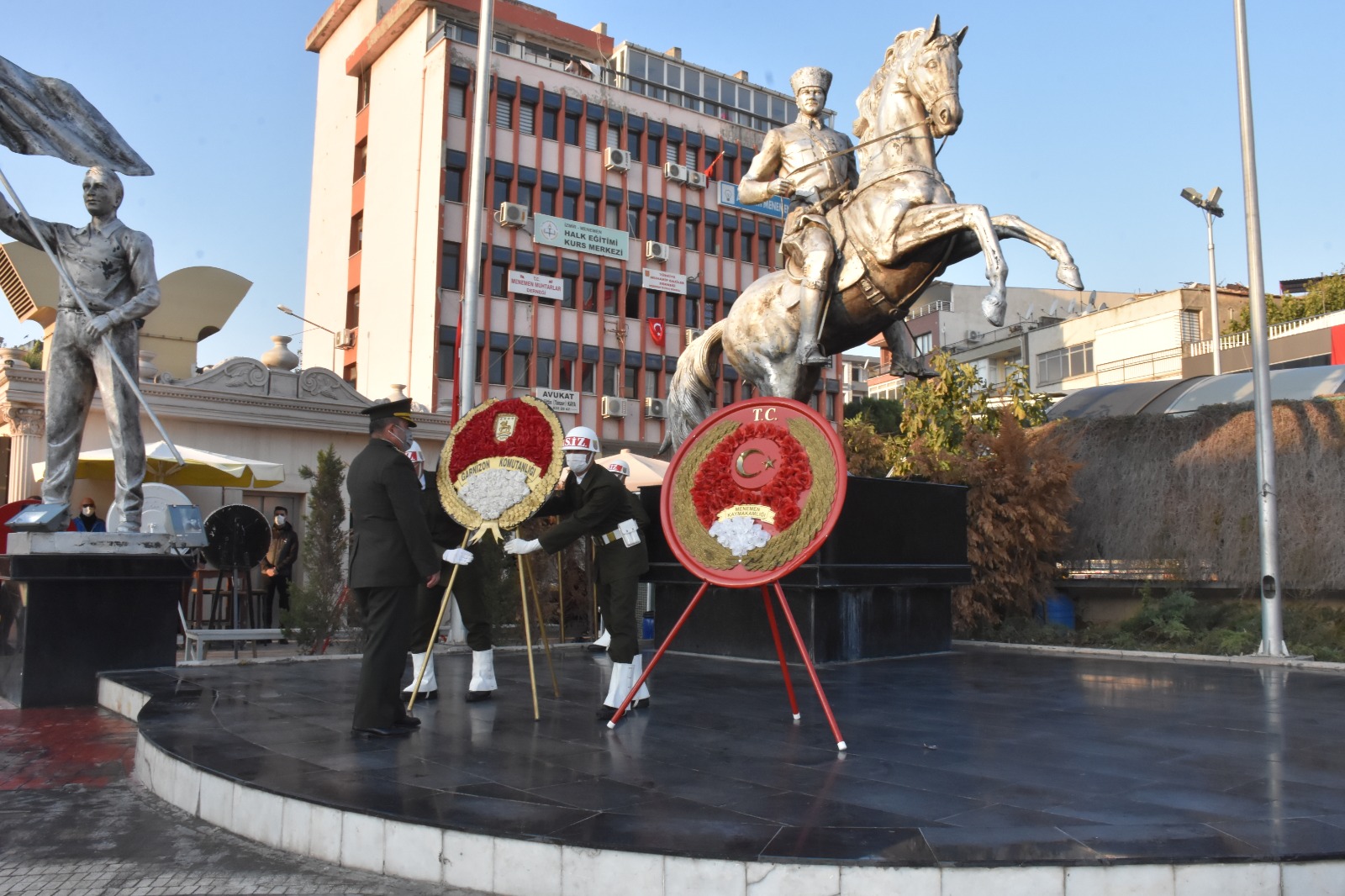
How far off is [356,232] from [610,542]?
127ft

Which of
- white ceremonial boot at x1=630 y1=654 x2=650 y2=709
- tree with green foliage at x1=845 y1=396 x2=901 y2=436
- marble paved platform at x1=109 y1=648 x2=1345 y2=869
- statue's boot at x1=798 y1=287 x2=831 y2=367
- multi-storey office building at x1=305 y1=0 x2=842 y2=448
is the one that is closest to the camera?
marble paved platform at x1=109 y1=648 x2=1345 y2=869

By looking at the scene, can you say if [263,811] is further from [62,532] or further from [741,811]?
[62,532]

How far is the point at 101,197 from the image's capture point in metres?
8.70

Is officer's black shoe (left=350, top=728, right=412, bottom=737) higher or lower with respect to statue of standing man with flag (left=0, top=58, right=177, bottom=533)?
lower

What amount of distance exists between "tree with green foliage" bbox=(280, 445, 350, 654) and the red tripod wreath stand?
20.0 feet

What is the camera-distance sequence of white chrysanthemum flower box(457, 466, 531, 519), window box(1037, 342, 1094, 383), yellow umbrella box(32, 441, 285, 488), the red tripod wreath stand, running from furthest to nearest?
window box(1037, 342, 1094, 383) < yellow umbrella box(32, 441, 285, 488) < white chrysanthemum flower box(457, 466, 531, 519) < the red tripod wreath stand

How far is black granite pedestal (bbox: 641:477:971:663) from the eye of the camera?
9.39 m

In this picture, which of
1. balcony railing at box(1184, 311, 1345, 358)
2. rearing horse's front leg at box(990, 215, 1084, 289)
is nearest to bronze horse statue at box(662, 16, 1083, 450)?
rearing horse's front leg at box(990, 215, 1084, 289)

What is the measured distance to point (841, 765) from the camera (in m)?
5.01

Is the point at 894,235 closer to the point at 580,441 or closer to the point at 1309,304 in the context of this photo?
the point at 580,441

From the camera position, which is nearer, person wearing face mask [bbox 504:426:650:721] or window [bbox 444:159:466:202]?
person wearing face mask [bbox 504:426:650:721]

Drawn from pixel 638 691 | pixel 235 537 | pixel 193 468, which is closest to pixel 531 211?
pixel 193 468

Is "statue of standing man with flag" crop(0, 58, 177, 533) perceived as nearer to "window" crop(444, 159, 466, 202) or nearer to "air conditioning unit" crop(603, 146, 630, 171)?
"window" crop(444, 159, 466, 202)

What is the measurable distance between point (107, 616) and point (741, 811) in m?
6.73
